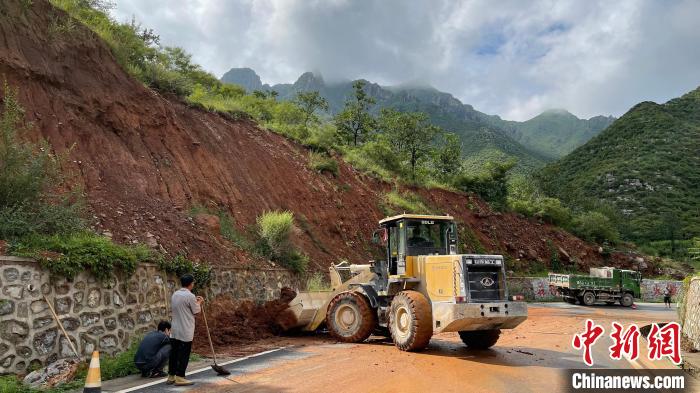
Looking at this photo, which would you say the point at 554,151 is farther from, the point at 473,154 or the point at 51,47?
the point at 51,47

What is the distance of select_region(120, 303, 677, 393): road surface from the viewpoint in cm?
774

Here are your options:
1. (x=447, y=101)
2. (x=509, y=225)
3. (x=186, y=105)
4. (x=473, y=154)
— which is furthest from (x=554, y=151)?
(x=186, y=105)

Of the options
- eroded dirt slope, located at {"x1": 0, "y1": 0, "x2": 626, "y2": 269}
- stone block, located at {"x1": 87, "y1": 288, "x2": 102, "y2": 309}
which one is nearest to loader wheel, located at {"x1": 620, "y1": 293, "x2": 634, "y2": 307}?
eroded dirt slope, located at {"x1": 0, "y1": 0, "x2": 626, "y2": 269}

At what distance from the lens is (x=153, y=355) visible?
8.62 m

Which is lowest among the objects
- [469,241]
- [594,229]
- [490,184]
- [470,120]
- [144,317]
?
[144,317]

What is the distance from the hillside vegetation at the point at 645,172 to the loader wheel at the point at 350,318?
51.5m

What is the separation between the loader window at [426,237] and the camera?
1241 centimetres

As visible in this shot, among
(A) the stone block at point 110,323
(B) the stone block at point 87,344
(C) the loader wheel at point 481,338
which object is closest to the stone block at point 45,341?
(B) the stone block at point 87,344

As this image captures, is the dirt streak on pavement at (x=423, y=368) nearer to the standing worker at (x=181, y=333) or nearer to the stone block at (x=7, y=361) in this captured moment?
the standing worker at (x=181, y=333)

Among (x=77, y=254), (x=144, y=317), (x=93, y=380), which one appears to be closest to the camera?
(x=93, y=380)

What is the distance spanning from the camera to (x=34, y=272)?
8398 millimetres

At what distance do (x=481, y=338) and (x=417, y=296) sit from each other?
85.3 inches

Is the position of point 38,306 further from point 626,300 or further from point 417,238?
point 626,300

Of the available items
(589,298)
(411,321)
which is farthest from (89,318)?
(589,298)
